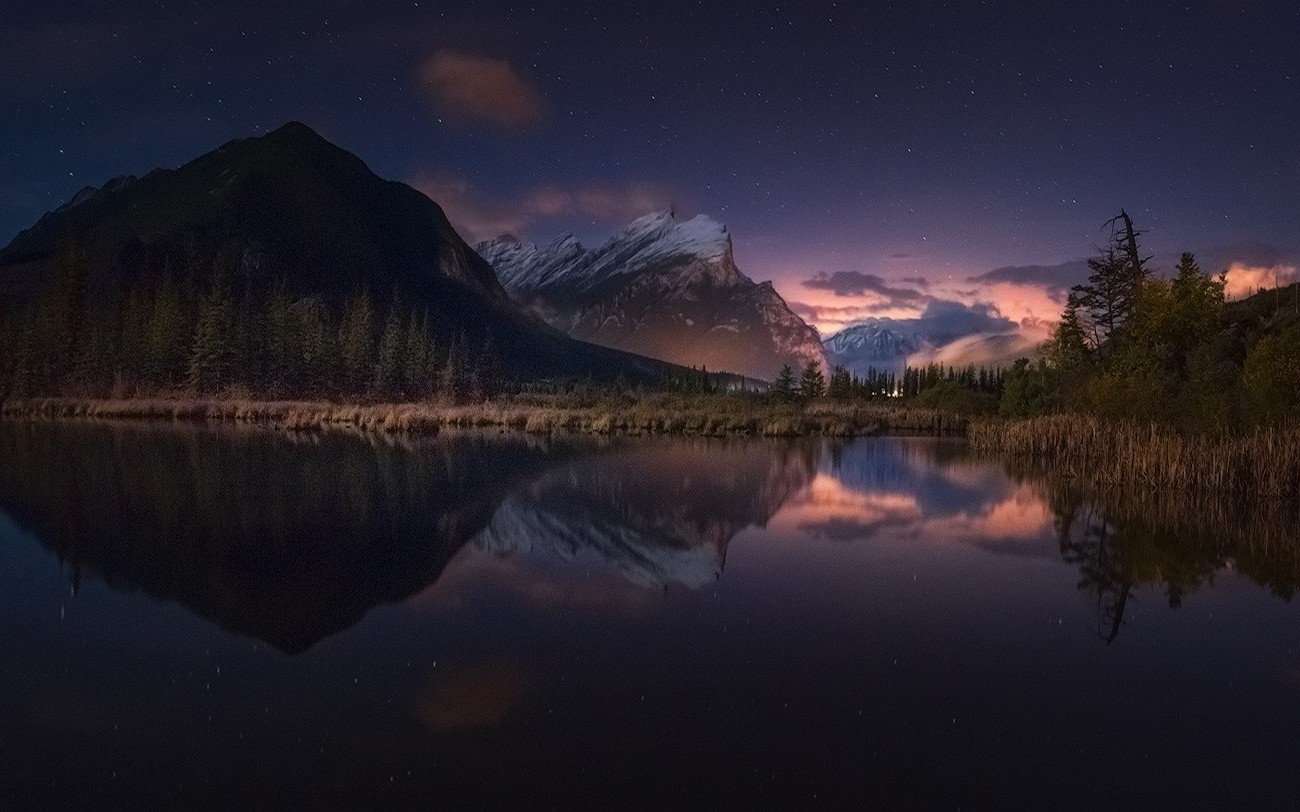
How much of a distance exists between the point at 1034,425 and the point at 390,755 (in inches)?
1859

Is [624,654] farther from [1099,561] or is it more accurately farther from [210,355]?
[210,355]

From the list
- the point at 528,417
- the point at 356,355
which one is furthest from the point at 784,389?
the point at 356,355

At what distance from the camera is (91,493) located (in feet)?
79.3

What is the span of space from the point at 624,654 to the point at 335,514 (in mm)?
12972

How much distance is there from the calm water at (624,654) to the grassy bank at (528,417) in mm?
38464

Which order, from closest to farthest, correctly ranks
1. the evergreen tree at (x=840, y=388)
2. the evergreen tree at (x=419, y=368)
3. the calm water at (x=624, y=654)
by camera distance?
the calm water at (x=624, y=654) → the evergreen tree at (x=419, y=368) → the evergreen tree at (x=840, y=388)

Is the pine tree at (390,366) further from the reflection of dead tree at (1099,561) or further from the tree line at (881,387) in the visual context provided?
the reflection of dead tree at (1099,561)

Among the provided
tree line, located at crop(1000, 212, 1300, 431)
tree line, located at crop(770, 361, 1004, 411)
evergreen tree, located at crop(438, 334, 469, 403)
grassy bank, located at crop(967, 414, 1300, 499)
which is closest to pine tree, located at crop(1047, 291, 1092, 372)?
tree line, located at crop(1000, 212, 1300, 431)

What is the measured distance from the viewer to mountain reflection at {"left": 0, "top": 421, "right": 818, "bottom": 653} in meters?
14.4

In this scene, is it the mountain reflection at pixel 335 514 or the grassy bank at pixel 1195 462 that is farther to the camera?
the grassy bank at pixel 1195 462

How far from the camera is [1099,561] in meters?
18.9

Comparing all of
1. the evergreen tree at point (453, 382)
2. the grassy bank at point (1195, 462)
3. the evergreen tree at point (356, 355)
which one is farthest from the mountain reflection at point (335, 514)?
the evergreen tree at point (453, 382)

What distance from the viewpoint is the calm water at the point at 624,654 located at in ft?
25.4

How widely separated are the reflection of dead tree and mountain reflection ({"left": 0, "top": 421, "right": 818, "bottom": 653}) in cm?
707
